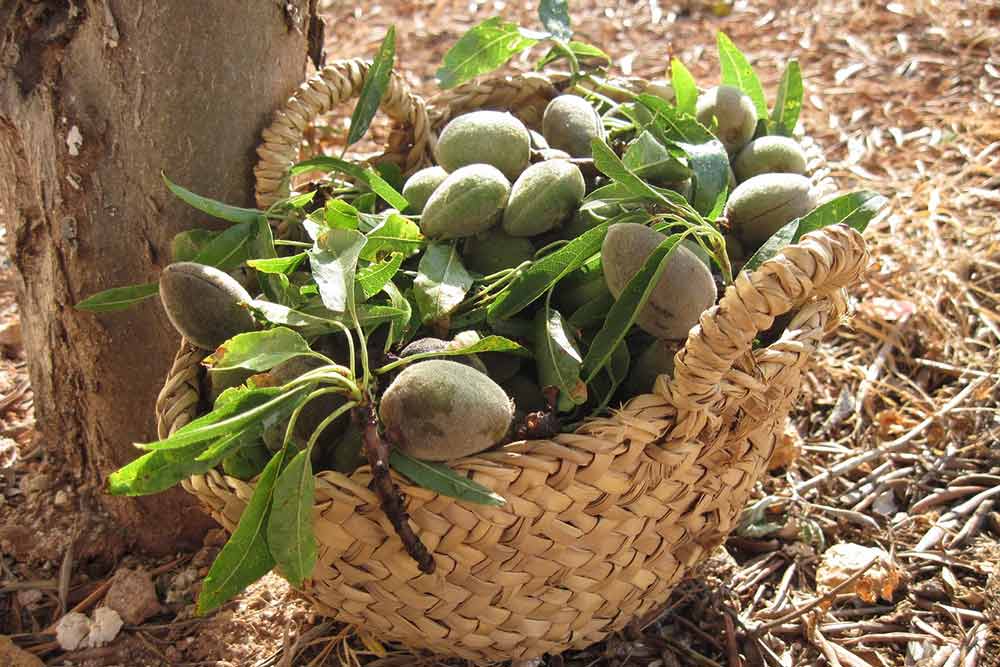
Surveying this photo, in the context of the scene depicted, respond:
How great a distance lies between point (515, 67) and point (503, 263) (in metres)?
1.75

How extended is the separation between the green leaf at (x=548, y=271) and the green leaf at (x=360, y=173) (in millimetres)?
278

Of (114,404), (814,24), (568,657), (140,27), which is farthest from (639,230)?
(814,24)

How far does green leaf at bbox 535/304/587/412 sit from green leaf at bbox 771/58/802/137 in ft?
2.22

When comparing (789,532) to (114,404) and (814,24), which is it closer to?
(114,404)

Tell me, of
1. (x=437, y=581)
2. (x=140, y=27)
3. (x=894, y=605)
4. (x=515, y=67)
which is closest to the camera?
(x=437, y=581)

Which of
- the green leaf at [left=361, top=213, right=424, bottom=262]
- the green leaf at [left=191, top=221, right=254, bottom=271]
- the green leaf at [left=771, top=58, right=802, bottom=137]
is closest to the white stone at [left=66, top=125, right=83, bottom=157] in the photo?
the green leaf at [left=191, top=221, right=254, bottom=271]

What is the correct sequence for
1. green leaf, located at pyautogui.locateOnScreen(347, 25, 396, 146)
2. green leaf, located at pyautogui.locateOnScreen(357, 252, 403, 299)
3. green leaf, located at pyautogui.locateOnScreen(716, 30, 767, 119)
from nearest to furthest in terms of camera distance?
green leaf, located at pyautogui.locateOnScreen(357, 252, 403, 299), green leaf, located at pyautogui.locateOnScreen(347, 25, 396, 146), green leaf, located at pyautogui.locateOnScreen(716, 30, 767, 119)

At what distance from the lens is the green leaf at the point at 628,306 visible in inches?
40.8

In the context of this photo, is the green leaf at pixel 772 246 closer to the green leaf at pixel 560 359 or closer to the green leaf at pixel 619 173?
the green leaf at pixel 619 173

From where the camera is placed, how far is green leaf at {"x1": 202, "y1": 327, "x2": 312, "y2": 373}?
95cm

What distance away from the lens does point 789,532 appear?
1.49 m

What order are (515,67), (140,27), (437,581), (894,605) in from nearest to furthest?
(437,581), (140,27), (894,605), (515,67)

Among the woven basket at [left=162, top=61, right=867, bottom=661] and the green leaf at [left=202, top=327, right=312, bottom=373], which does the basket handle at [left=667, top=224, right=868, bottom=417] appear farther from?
the green leaf at [left=202, top=327, right=312, bottom=373]

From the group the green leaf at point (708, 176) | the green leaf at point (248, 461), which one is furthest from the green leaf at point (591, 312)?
the green leaf at point (248, 461)
